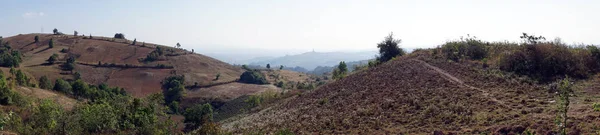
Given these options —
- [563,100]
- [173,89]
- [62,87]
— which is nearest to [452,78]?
[563,100]

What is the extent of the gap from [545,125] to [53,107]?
58.3ft

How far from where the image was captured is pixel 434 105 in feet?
54.7

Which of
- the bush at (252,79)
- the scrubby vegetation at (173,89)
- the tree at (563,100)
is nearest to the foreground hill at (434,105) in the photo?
the tree at (563,100)

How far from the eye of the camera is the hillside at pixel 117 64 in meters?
82.5

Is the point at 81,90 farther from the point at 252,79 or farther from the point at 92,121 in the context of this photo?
the point at 92,121

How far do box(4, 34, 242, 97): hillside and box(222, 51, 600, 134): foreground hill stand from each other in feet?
199

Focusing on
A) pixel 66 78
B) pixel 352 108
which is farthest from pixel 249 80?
pixel 352 108

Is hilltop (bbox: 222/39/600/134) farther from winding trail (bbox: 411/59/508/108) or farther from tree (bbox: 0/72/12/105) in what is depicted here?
tree (bbox: 0/72/12/105)

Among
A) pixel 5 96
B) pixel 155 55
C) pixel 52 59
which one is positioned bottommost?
pixel 52 59

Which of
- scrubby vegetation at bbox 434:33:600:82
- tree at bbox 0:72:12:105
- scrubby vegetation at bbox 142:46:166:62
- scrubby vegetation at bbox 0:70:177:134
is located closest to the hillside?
scrubby vegetation at bbox 142:46:166:62

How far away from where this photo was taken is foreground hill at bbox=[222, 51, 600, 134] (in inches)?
507

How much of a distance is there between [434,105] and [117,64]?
94.4 m

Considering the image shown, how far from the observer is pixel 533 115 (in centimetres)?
1280

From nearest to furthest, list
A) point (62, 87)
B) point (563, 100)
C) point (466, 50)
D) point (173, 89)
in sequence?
point (563, 100), point (466, 50), point (62, 87), point (173, 89)
